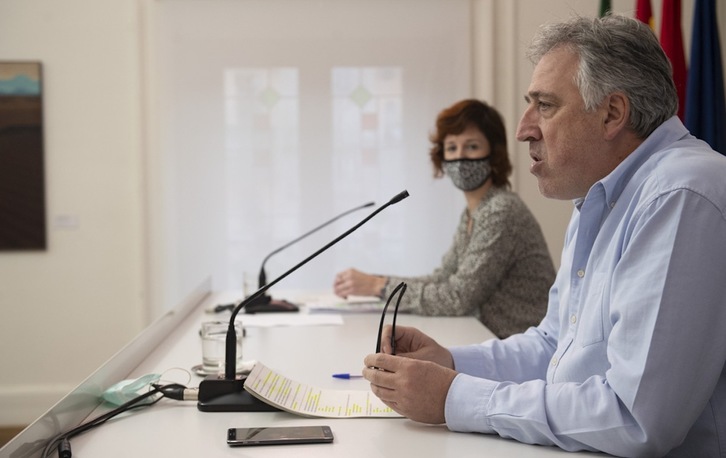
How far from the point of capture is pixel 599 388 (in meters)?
1.08

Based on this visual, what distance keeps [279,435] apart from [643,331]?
0.57 metres

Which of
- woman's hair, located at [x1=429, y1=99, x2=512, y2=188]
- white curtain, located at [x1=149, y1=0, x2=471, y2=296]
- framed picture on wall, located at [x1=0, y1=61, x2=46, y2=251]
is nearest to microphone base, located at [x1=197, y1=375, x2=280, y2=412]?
woman's hair, located at [x1=429, y1=99, x2=512, y2=188]

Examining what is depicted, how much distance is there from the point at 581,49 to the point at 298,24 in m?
3.17

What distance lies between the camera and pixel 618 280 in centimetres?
110

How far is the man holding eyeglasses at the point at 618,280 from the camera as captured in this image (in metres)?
1.01

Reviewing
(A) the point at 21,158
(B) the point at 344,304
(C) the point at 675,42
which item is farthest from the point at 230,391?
(A) the point at 21,158

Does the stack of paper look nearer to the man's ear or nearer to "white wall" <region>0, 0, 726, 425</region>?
the man's ear

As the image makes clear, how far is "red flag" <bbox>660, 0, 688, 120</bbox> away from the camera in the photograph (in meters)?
3.23

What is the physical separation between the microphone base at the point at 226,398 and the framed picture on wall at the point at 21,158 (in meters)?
3.17

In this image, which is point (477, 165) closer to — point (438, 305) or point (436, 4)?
point (438, 305)

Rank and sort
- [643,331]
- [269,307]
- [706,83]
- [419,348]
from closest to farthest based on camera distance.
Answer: [643,331] < [419,348] < [269,307] < [706,83]

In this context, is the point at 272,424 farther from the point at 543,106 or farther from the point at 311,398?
the point at 543,106

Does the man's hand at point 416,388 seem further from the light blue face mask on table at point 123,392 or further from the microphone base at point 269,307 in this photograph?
the microphone base at point 269,307

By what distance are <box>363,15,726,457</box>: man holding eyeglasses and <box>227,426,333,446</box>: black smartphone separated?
4.8 inches
